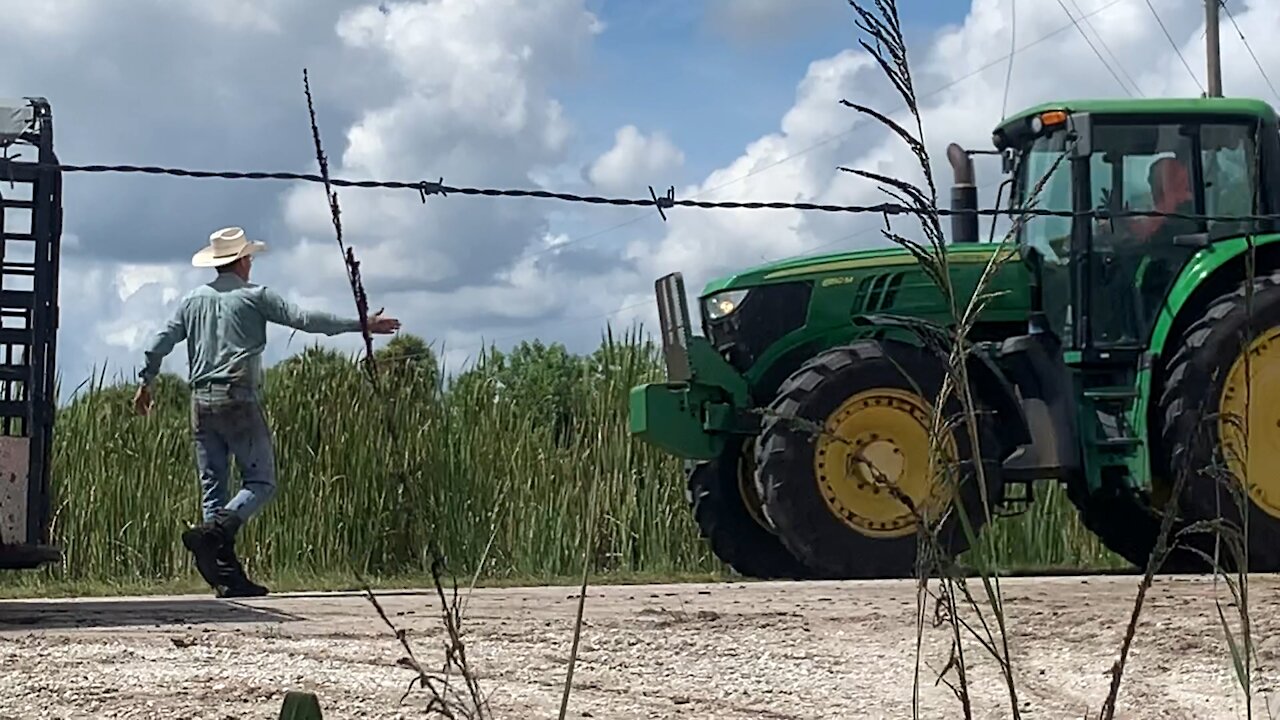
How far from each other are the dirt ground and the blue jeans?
1.13 metres

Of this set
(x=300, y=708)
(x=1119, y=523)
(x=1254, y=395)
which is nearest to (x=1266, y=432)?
(x=1254, y=395)

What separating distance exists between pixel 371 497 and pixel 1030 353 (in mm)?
4557

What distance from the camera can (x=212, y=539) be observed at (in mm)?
9367

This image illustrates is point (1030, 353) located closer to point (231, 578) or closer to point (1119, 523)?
point (1119, 523)

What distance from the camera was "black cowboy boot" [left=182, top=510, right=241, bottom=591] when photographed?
30.6 ft

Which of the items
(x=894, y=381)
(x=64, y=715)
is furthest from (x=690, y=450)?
(x=64, y=715)

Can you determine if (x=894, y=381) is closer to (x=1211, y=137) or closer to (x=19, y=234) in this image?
(x=1211, y=137)

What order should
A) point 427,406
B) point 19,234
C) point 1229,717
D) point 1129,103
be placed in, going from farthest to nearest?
point 1129,103 < point 427,406 < point 19,234 < point 1229,717

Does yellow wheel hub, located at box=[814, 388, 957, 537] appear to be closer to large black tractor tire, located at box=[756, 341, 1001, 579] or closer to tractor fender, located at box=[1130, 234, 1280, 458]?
large black tractor tire, located at box=[756, 341, 1001, 579]

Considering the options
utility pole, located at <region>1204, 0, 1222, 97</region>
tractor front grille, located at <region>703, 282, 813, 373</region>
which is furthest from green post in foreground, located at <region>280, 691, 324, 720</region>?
utility pole, located at <region>1204, 0, 1222, 97</region>

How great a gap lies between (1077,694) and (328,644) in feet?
8.19

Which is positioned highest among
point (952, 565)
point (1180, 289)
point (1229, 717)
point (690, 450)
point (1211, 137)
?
point (1211, 137)

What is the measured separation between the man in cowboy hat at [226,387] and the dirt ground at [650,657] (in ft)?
3.26

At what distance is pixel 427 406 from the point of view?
9789 millimetres
